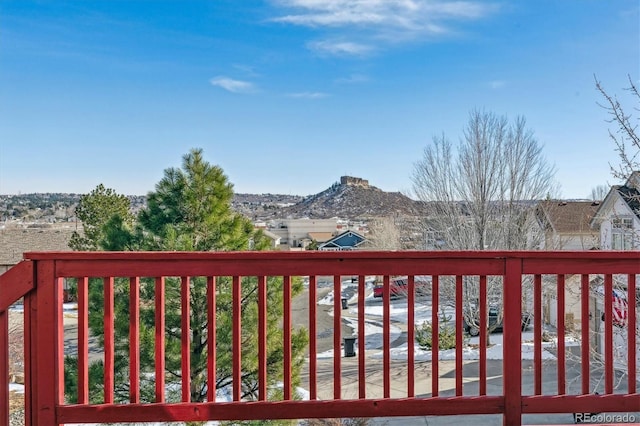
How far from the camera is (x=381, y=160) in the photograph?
1350 centimetres

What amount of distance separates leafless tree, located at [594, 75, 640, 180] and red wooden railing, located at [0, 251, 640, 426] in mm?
4245

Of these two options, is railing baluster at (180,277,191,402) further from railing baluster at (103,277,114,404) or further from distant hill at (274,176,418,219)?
distant hill at (274,176,418,219)

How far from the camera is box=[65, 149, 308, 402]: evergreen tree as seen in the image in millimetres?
4715

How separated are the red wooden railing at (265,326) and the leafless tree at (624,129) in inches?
167

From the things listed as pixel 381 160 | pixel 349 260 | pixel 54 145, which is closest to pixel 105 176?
pixel 54 145

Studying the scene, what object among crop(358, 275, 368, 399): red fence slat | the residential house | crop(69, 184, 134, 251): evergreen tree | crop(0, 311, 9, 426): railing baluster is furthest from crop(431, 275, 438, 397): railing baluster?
the residential house

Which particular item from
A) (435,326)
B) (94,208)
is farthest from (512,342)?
(94,208)

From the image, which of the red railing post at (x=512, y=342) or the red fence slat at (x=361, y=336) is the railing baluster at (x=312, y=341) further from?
the red railing post at (x=512, y=342)

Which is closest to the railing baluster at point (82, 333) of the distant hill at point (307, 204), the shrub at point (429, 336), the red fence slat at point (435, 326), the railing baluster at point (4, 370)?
the railing baluster at point (4, 370)

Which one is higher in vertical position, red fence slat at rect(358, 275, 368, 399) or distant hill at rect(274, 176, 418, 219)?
distant hill at rect(274, 176, 418, 219)

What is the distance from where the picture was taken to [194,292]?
5.00 m

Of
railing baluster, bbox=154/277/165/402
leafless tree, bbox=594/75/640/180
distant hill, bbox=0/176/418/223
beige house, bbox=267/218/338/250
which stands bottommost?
beige house, bbox=267/218/338/250

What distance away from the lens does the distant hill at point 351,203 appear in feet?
43.9

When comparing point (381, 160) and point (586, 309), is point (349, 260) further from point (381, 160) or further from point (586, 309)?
point (381, 160)
